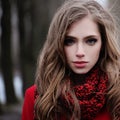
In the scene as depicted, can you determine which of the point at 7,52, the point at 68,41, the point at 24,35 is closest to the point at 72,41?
the point at 68,41

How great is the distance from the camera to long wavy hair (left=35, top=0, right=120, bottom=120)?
3.60 meters

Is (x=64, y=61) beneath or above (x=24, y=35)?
above

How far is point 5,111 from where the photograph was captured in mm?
12719

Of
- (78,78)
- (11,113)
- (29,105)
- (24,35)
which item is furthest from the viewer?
(24,35)

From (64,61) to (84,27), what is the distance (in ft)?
0.95

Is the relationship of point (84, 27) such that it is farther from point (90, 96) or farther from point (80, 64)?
point (90, 96)

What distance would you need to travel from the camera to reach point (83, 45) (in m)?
3.56

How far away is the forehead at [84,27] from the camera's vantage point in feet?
11.7

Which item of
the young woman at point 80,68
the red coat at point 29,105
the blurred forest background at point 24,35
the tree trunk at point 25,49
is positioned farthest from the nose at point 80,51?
the tree trunk at point 25,49

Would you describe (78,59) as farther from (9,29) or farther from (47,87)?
(9,29)

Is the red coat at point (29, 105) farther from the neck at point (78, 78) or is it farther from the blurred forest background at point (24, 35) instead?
the blurred forest background at point (24, 35)

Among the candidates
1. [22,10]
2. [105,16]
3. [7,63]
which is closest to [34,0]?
[22,10]

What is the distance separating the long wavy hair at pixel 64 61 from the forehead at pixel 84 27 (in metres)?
0.02

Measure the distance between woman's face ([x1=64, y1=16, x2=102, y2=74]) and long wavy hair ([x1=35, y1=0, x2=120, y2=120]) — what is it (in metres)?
→ 0.04
